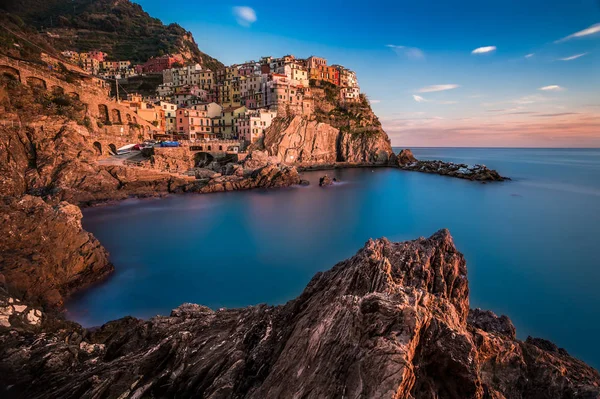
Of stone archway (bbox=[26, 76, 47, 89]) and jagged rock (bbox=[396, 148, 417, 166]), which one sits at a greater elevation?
stone archway (bbox=[26, 76, 47, 89])

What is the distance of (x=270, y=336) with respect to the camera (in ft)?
19.1

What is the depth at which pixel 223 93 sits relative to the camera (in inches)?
2303

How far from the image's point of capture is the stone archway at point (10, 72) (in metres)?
29.0

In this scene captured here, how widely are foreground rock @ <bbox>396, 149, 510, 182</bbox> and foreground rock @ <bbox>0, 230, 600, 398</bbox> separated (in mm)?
46317

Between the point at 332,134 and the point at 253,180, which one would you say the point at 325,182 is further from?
the point at 332,134

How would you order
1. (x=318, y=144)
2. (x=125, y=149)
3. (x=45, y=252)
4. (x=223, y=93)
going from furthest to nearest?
(x=223, y=93) → (x=318, y=144) → (x=125, y=149) → (x=45, y=252)

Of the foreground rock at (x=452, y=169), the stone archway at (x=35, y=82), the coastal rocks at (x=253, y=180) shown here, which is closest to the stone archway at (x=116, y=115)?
the stone archway at (x=35, y=82)

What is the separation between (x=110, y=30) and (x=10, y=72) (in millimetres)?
76259

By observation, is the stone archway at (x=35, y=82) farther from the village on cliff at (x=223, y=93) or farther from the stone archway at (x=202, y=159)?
the stone archway at (x=202, y=159)

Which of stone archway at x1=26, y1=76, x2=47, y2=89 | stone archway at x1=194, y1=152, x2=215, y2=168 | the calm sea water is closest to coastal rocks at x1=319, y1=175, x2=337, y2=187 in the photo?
the calm sea water

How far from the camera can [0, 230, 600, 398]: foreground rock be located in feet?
13.7

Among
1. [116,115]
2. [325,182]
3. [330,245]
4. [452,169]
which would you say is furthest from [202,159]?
[452,169]

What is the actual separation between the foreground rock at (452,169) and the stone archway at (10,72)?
56.5 meters

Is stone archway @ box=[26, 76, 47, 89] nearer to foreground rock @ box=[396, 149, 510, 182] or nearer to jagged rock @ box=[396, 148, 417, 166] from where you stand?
foreground rock @ box=[396, 149, 510, 182]
